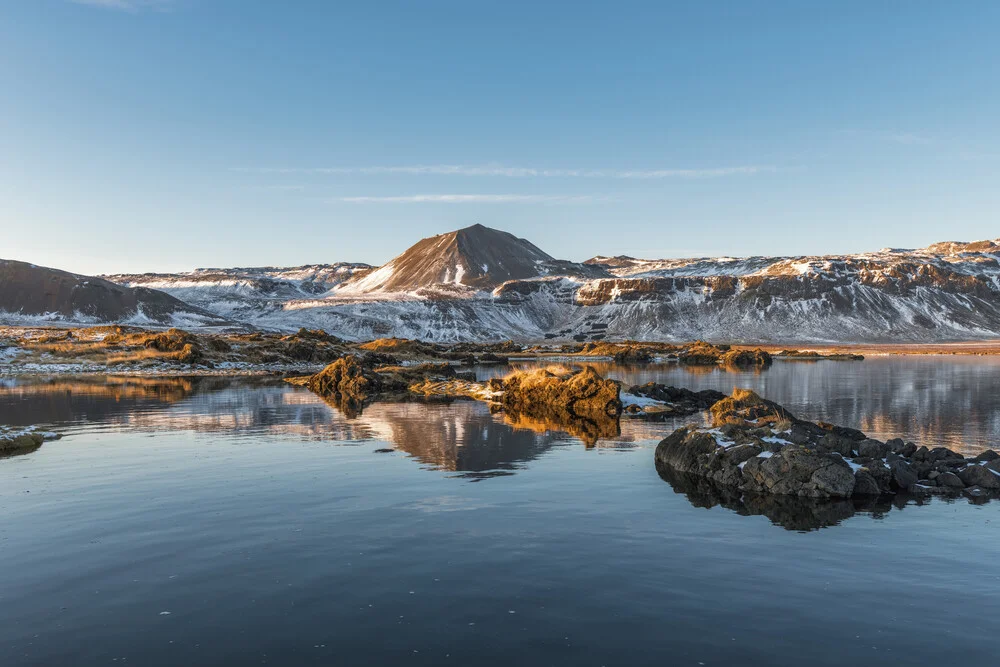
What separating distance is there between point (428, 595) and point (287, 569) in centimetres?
316

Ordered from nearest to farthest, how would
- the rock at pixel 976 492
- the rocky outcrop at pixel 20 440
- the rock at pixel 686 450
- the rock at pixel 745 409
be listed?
1. the rock at pixel 976 492
2. the rock at pixel 686 450
3. the rocky outcrop at pixel 20 440
4. the rock at pixel 745 409

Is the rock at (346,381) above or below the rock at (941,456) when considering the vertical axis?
below

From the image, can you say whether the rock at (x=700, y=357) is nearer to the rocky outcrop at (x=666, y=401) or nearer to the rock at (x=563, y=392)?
the rocky outcrop at (x=666, y=401)

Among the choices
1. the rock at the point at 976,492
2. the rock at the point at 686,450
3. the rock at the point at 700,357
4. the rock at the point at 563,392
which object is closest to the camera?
the rock at the point at 976,492

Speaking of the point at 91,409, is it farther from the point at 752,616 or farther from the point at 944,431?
the point at 944,431

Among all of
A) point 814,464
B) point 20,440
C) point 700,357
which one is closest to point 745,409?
point 814,464

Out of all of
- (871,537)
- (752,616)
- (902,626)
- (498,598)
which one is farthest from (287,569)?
(871,537)

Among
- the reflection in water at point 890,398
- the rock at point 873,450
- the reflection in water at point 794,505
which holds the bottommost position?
the reflection in water at point 890,398

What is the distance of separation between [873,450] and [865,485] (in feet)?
13.9

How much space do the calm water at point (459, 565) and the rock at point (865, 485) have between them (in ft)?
3.02

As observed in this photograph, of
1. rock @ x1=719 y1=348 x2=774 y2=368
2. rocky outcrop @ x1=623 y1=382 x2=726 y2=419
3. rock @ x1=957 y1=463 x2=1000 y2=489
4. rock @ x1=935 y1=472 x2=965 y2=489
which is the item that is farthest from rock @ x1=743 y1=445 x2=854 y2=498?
rock @ x1=719 y1=348 x2=774 y2=368

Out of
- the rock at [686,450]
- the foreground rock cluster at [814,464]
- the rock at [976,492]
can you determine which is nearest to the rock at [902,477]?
the foreground rock cluster at [814,464]

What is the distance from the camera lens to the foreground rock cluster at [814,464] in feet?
67.8

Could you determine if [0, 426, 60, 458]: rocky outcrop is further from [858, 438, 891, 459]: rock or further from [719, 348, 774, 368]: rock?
[719, 348, 774, 368]: rock
